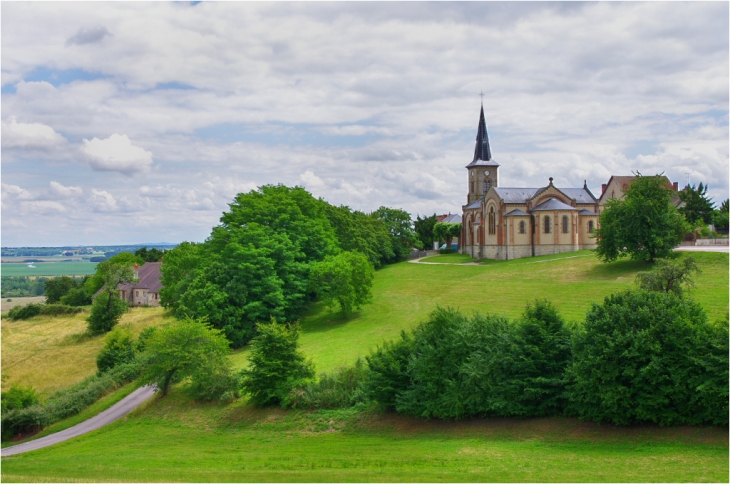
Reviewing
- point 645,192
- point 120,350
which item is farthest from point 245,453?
point 645,192

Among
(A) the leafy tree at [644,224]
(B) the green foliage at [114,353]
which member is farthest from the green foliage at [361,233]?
(B) the green foliage at [114,353]

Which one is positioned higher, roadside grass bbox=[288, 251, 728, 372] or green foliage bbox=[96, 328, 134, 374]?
roadside grass bbox=[288, 251, 728, 372]

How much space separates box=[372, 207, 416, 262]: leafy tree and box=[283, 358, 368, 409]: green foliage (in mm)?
57907

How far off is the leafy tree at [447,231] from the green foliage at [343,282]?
45.9m

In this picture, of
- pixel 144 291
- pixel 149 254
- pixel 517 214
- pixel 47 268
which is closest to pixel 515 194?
pixel 517 214

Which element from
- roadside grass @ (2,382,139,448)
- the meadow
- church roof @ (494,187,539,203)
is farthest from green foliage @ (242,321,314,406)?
church roof @ (494,187,539,203)

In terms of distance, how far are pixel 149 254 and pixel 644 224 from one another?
78.3 meters

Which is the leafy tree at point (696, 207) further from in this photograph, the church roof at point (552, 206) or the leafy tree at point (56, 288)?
the leafy tree at point (56, 288)

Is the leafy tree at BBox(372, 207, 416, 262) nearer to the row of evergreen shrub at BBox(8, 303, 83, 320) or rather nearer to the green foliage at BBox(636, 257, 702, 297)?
the row of evergreen shrub at BBox(8, 303, 83, 320)

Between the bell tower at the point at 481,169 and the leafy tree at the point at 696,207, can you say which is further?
the bell tower at the point at 481,169

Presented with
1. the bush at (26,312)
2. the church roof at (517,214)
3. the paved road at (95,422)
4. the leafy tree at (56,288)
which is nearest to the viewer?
the paved road at (95,422)

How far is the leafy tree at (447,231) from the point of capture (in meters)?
97.6

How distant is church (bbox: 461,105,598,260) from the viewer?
7312 cm

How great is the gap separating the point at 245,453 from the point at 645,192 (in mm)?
43628
